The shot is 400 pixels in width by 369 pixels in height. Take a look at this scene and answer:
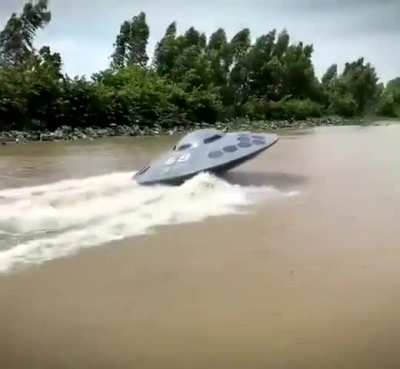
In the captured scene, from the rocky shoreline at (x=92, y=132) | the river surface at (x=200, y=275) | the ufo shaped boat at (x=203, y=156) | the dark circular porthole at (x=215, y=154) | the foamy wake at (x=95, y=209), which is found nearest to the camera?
the river surface at (x=200, y=275)

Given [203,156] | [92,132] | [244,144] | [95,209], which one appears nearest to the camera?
[95,209]

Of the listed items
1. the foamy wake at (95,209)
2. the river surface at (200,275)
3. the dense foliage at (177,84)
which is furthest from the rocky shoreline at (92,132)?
the river surface at (200,275)

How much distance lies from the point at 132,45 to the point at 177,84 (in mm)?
5846

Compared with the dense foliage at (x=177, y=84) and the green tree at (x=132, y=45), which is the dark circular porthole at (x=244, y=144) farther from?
the green tree at (x=132, y=45)

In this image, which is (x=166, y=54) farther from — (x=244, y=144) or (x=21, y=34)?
(x=244, y=144)

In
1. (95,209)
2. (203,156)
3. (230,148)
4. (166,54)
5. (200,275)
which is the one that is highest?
(166,54)

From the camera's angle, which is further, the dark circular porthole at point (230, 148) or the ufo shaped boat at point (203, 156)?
the dark circular porthole at point (230, 148)

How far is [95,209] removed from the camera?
318 inches

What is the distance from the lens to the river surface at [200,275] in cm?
381

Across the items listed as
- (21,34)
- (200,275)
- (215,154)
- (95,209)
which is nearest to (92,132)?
(21,34)

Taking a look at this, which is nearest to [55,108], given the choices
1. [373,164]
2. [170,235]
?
[373,164]

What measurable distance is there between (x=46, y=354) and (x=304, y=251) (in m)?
2.98

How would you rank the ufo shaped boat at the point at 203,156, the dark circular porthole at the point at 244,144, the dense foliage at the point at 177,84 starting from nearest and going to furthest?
the ufo shaped boat at the point at 203,156 → the dark circular porthole at the point at 244,144 → the dense foliage at the point at 177,84

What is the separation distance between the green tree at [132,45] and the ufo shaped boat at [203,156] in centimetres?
2977
